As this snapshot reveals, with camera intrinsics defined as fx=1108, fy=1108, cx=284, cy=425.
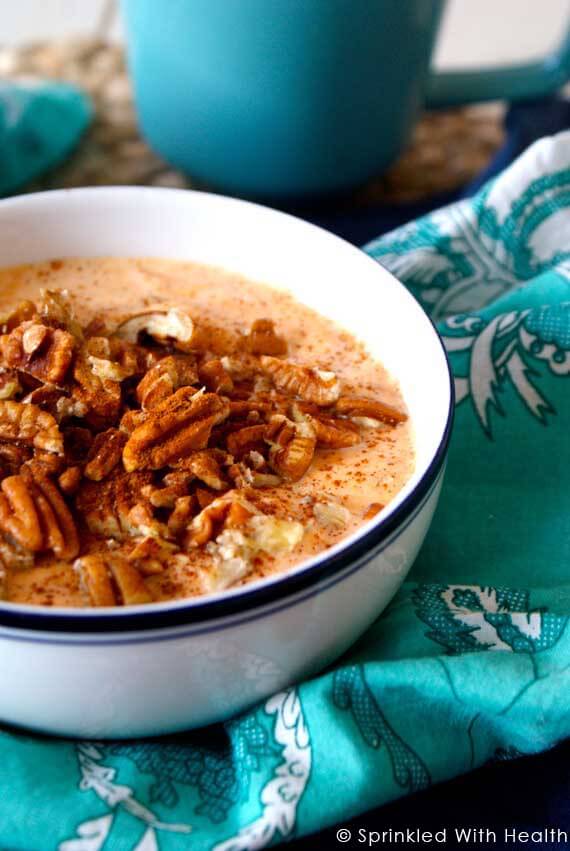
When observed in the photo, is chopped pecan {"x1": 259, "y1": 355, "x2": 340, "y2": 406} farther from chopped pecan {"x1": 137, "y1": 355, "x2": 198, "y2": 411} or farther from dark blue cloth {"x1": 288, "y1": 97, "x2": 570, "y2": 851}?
dark blue cloth {"x1": 288, "y1": 97, "x2": 570, "y2": 851}

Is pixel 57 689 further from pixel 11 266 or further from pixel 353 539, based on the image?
pixel 11 266

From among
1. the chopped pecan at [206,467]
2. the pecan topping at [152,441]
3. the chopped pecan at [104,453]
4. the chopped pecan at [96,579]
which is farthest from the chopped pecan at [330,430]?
the chopped pecan at [96,579]

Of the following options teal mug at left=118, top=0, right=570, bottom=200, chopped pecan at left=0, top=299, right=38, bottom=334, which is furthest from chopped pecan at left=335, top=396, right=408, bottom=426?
teal mug at left=118, top=0, right=570, bottom=200

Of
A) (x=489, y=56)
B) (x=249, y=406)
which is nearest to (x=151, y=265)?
(x=249, y=406)

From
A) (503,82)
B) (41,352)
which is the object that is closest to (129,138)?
(503,82)

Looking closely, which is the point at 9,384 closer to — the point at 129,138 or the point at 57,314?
the point at 57,314
